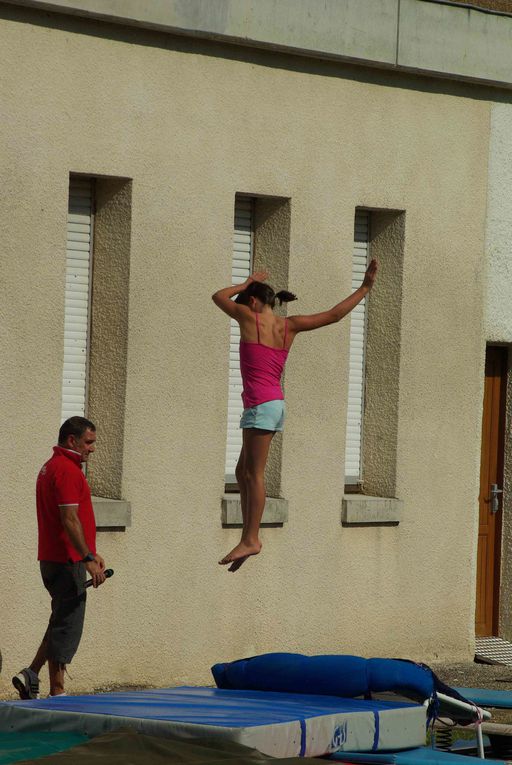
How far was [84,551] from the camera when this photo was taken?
11.5 meters

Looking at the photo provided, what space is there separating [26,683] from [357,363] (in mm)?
5150

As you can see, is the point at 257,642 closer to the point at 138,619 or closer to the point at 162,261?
the point at 138,619

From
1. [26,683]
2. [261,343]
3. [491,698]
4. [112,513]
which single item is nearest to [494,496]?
[491,698]

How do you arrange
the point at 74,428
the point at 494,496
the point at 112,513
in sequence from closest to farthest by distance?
1. the point at 74,428
2. the point at 112,513
3. the point at 494,496

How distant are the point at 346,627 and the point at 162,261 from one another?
3.77 metres

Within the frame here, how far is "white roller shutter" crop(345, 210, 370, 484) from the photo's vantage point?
50.8 ft

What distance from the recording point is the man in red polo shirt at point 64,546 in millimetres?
11508

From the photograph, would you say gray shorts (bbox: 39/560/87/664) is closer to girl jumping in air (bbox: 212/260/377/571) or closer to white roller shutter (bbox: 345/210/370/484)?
girl jumping in air (bbox: 212/260/377/571)

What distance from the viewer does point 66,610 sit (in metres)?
11.7

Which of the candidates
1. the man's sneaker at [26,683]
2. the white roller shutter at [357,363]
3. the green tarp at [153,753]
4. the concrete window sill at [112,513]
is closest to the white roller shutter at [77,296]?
the concrete window sill at [112,513]

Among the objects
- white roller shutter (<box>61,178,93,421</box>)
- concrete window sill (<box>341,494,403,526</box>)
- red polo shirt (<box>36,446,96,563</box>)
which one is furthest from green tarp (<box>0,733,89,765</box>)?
concrete window sill (<box>341,494,403,526</box>)

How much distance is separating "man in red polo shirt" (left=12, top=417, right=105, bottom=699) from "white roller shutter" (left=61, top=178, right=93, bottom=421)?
1.86m

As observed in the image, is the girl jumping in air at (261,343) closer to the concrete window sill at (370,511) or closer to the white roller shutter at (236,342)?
the white roller shutter at (236,342)

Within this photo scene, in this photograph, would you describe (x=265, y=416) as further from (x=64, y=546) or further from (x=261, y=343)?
(x=64, y=546)
